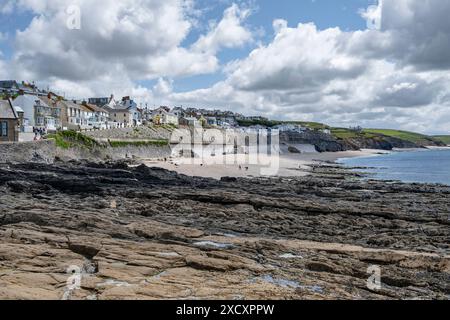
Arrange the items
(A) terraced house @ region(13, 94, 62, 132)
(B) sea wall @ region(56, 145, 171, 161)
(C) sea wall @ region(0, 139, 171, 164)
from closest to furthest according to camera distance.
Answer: (C) sea wall @ region(0, 139, 171, 164) < (B) sea wall @ region(56, 145, 171, 161) < (A) terraced house @ region(13, 94, 62, 132)

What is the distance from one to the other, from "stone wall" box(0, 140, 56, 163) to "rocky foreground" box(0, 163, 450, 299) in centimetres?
1901

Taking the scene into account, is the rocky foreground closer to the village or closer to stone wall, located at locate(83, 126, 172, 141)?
the village

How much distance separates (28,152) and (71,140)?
562 inches

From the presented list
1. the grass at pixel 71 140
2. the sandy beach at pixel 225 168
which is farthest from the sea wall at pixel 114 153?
the sandy beach at pixel 225 168

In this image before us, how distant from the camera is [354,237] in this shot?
17.8 m

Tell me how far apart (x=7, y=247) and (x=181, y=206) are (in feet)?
38.7

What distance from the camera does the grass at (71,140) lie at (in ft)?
183

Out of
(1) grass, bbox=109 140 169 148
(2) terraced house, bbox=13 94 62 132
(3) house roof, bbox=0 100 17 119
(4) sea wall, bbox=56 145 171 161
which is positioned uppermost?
(2) terraced house, bbox=13 94 62 132

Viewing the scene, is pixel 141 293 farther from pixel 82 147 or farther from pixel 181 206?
pixel 82 147

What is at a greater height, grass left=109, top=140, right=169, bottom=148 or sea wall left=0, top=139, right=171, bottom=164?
grass left=109, top=140, right=169, bottom=148

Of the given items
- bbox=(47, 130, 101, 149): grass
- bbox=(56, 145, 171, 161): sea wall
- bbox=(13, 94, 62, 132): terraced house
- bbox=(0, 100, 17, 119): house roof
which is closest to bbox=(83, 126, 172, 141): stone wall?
bbox=(56, 145, 171, 161): sea wall

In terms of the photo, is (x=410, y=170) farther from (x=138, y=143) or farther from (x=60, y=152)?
(x=60, y=152)

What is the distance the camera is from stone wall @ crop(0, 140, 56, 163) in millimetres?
42688
